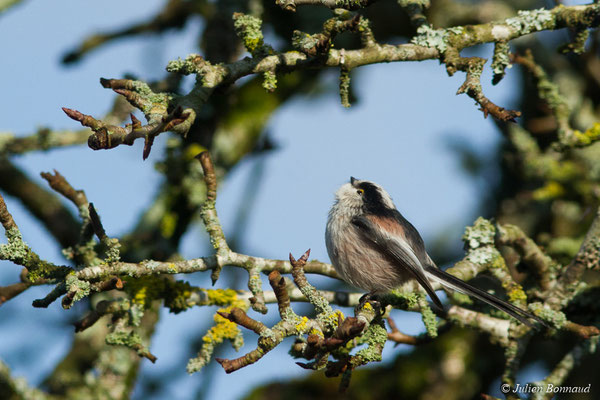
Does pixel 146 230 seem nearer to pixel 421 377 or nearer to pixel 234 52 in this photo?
pixel 234 52

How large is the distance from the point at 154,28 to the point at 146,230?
242 cm

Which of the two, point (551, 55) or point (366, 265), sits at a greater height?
point (551, 55)

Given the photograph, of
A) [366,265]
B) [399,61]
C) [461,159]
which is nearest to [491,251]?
[366,265]

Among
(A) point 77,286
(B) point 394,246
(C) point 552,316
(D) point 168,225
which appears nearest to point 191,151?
(D) point 168,225

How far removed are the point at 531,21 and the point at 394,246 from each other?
1922mm

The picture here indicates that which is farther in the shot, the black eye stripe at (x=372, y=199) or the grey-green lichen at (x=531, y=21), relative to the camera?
the black eye stripe at (x=372, y=199)

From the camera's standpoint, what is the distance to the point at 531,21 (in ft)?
14.3

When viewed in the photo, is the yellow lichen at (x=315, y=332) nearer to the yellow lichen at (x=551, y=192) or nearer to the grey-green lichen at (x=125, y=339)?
the grey-green lichen at (x=125, y=339)

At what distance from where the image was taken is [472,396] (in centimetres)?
621

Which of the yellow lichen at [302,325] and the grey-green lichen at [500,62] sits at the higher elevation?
the grey-green lichen at [500,62]

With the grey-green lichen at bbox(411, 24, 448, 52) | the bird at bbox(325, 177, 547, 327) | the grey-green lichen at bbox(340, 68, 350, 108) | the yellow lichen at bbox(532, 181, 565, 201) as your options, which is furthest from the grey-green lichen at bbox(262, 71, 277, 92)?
the yellow lichen at bbox(532, 181, 565, 201)

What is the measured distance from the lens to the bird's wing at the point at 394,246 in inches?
175

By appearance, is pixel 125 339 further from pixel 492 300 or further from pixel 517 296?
pixel 517 296

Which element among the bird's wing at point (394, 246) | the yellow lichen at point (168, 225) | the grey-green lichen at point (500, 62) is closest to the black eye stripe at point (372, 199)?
the bird's wing at point (394, 246)
